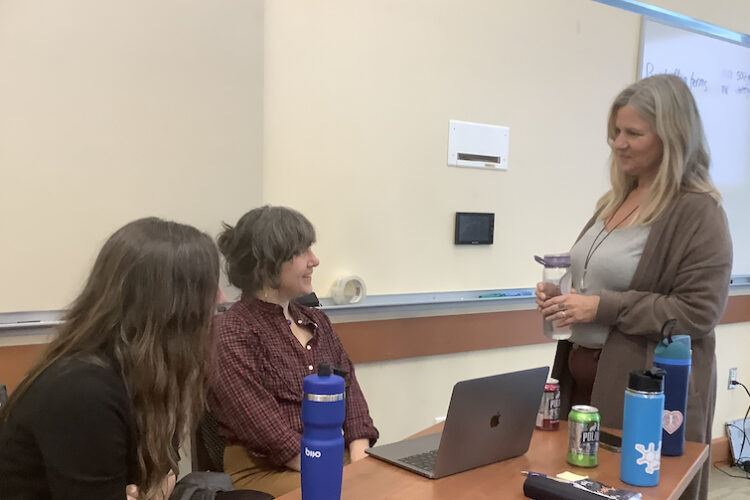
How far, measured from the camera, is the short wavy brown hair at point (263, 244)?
6.15ft

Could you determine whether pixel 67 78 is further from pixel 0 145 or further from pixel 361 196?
pixel 361 196

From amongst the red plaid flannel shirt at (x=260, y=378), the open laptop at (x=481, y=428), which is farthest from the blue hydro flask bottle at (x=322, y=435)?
the red plaid flannel shirt at (x=260, y=378)

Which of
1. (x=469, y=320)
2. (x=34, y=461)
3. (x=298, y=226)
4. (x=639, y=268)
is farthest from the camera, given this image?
(x=469, y=320)

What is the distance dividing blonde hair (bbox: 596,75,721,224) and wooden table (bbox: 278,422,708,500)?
663mm

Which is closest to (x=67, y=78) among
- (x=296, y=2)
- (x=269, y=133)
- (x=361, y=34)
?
(x=269, y=133)

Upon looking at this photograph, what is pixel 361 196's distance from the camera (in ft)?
7.81

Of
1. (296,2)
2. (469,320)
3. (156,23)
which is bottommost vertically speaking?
(469,320)

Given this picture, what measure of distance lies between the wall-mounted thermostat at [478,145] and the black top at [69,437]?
1.74 m

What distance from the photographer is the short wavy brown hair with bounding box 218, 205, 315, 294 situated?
6.15 feet

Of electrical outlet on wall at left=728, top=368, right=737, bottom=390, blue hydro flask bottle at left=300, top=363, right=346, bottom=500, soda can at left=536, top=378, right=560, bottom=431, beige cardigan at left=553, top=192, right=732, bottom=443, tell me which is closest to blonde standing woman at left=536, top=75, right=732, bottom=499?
beige cardigan at left=553, top=192, right=732, bottom=443

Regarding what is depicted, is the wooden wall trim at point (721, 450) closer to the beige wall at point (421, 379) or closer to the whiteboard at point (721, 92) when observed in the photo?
the whiteboard at point (721, 92)

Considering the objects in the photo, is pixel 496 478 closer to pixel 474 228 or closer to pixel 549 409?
pixel 549 409

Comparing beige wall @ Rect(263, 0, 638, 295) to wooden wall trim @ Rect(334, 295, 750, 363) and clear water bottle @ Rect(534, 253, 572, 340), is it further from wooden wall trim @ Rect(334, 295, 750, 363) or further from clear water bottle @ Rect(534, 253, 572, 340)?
clear water bottle @ Rect(534, 253, 572, 340)

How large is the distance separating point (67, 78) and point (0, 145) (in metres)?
0.26
